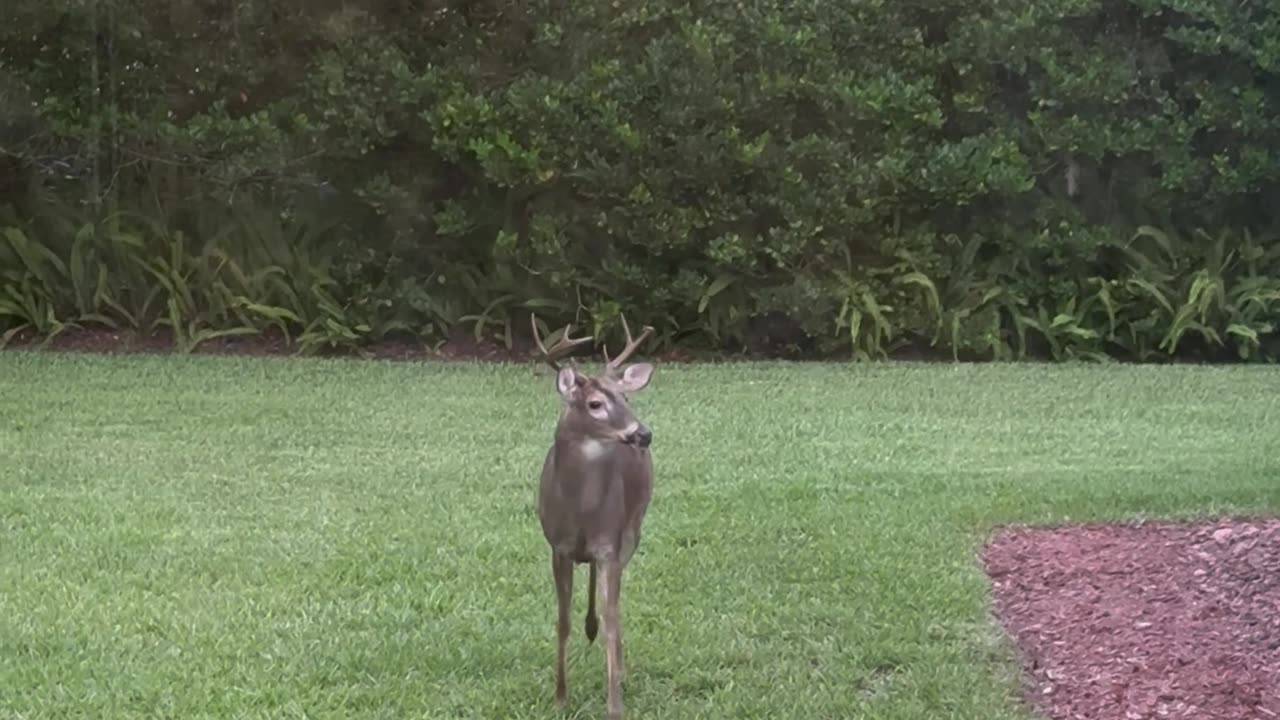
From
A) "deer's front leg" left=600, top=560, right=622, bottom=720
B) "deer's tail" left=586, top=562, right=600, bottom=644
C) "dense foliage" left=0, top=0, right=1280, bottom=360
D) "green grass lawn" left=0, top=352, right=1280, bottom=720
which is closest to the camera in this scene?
"deer's front leg" left=600, top=560, right=622, bottom=720

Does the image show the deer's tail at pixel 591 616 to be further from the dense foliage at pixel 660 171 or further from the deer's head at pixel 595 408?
the dense foliage at pixel 660 171

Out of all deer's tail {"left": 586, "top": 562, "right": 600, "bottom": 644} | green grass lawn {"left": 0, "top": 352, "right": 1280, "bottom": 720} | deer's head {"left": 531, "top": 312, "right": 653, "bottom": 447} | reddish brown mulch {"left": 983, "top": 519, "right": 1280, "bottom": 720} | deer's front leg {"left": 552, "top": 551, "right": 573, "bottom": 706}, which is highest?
deer's head {"left": 531, "top": 312, "right": 653, "bottom": 447}

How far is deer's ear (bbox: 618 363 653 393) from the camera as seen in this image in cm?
336

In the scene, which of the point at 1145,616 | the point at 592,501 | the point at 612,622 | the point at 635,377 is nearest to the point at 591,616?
the point at 612,622

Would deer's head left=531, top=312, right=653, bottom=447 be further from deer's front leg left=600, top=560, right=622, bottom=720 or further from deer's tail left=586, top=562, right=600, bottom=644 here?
deer's tail left=586, top=562, right=600, bottom=644

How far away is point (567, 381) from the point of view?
3299 millimetres

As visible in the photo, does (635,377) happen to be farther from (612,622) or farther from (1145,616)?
(1145,616)

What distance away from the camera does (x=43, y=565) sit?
4.98 metres

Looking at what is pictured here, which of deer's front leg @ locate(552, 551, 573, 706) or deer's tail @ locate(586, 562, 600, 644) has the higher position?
deer's front leg @ locate(552, 551, 573, 706)

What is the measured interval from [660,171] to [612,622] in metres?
6.44

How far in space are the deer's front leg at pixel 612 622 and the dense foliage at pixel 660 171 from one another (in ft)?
20.7

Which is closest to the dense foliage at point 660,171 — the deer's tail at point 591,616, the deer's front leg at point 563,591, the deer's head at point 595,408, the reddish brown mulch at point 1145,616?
the reddish brown mulch at point 1145,616

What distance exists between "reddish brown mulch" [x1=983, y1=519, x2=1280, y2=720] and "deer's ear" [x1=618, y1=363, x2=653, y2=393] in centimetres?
135

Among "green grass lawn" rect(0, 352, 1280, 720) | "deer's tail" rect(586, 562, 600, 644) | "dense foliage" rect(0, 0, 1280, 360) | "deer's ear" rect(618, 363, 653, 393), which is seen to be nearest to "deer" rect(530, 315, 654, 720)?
"deer's ear" rect(618, 363, 653, 393)
